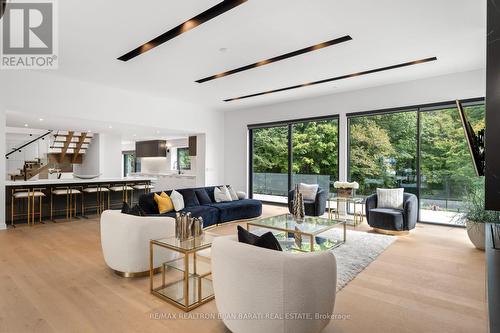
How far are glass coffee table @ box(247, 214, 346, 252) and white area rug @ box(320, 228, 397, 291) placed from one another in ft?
0.56

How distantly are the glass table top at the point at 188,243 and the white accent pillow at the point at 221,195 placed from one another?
3.15 meters

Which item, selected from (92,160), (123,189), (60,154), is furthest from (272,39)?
(60,154)

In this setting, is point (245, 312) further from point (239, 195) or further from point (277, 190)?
point (277, 190)

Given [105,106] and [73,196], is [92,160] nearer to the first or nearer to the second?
[73,196]

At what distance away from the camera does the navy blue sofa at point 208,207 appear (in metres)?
4.98

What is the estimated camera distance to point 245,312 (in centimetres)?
193

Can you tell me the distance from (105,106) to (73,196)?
2314 mm

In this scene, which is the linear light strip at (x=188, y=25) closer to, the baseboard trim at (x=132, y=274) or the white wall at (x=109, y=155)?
the baseboard trim at (x=132, y=274)

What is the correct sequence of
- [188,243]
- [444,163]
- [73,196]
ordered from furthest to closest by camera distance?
[73,196] → [444,163] → [188,243]

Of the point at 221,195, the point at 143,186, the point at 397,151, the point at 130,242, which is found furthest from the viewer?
the point at 143,186

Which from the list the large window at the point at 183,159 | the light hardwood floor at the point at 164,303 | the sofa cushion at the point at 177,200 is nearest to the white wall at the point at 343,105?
the large window at the point at 183,159

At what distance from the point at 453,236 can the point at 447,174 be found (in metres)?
1.36

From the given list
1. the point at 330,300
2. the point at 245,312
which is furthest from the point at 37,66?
the point at 330,300

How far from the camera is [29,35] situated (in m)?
3.91
